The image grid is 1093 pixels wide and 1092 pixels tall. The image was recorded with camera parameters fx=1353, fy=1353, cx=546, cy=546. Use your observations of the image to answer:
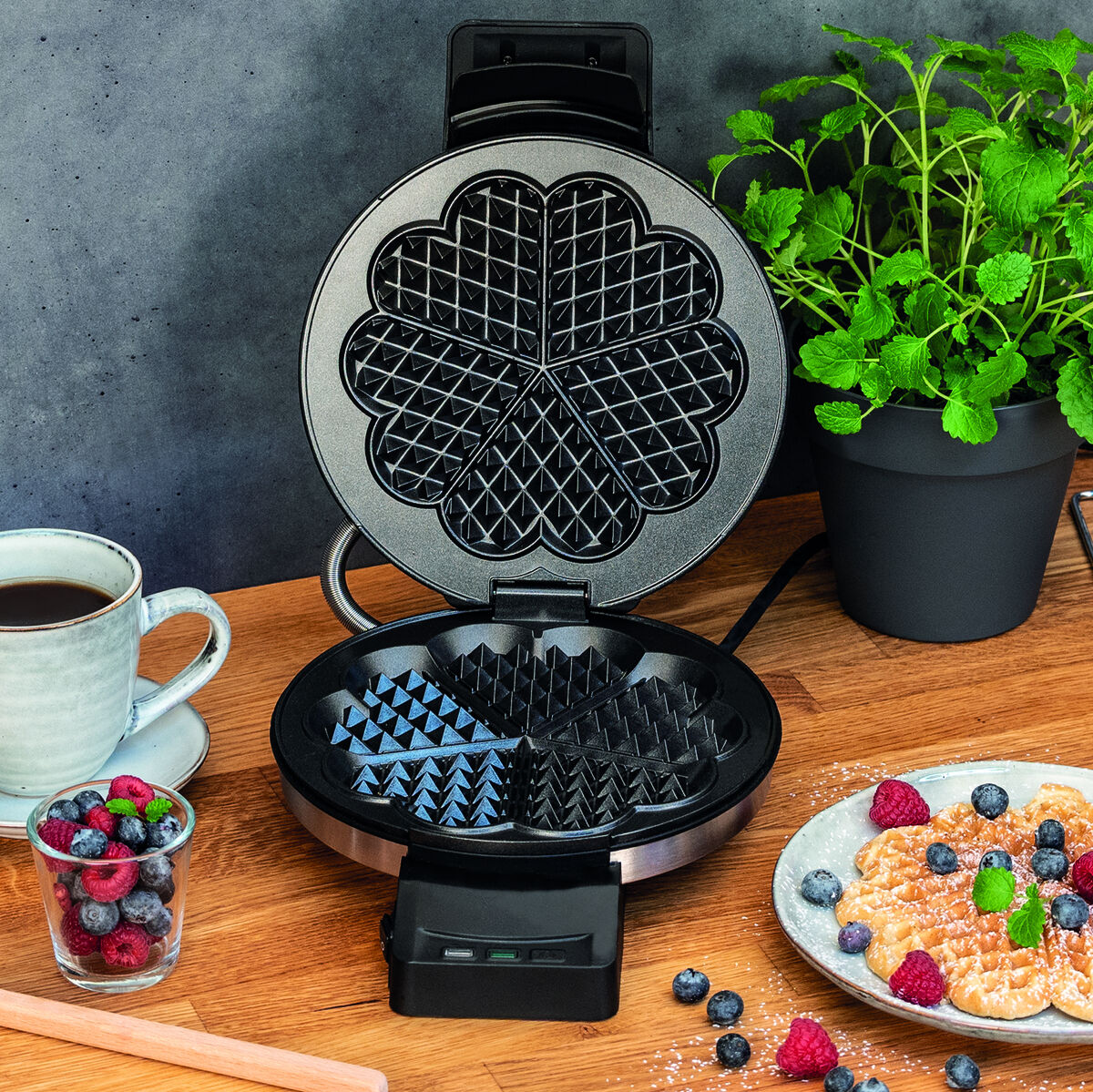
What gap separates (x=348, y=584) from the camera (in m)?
1.60

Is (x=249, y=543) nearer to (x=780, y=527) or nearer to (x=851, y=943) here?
(x=780, y=527)

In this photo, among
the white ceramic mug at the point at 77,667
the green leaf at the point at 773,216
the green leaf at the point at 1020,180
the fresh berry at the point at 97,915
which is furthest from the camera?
the green leaf at the point at 773,216

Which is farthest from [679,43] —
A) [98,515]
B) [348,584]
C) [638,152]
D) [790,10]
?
[98,515]

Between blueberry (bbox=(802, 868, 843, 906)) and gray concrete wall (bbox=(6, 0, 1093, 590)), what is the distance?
2.69 ft

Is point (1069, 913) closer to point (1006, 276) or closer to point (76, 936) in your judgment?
point (1006, 276)

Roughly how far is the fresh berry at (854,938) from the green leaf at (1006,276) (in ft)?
1.83

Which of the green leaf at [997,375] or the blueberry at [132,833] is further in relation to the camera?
the green leaf at [997,375]

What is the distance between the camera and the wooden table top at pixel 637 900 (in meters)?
0.92

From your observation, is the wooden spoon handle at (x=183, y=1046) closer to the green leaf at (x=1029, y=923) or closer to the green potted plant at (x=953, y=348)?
the green leaf at (x=1029, y=923)

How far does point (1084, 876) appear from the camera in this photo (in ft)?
3.30

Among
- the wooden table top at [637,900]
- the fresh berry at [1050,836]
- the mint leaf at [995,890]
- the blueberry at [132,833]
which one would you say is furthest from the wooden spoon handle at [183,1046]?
the fresh berry at [1050,836]

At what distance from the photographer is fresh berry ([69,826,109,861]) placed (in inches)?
36.8

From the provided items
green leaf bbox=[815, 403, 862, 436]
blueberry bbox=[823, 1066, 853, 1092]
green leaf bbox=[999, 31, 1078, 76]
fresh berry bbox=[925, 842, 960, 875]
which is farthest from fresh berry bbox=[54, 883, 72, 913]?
green leaf bbox=[999, 31, 1078, 76]

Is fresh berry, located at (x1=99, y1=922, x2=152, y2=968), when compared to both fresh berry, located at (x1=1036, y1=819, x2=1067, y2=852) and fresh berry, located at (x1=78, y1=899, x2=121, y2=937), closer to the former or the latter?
fresh berry, located at (x1=78, y1=899, x2=121, y2=937)
